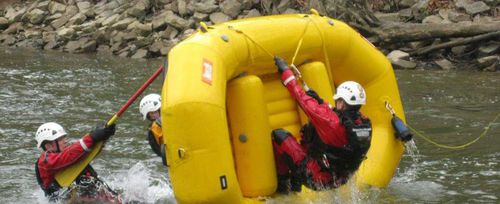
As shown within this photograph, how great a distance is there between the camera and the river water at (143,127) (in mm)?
7633

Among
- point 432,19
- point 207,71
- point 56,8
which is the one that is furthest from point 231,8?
point 207,71

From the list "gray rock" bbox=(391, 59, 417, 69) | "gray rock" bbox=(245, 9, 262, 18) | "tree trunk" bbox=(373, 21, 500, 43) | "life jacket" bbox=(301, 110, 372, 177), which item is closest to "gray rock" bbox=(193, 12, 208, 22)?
"gray rock" bbox=(245, 9, 262, 18)

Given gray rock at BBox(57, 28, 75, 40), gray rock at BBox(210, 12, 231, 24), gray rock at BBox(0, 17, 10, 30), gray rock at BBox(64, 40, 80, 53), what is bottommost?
gray rock at BBox(0, 17, 10, 30)

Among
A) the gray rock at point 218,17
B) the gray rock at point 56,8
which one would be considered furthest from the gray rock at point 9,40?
the gray rock at point 218,17

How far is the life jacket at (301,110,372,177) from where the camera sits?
5934mm

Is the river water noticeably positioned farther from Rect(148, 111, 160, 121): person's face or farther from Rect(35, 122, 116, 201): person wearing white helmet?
Rect(148, 111, 160, 121): person's face

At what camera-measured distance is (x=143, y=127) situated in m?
10.8

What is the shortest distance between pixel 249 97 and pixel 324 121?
2.37 ft

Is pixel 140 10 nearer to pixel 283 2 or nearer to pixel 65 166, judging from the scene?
pixel 283 2

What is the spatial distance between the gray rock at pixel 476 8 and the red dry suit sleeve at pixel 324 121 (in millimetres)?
11368

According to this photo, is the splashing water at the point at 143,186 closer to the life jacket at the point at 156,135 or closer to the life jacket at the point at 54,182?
the life jacket at the point at 54,182

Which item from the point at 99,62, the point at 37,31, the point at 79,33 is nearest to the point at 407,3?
the point at 99,62

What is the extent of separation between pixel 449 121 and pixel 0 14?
60.9 ft

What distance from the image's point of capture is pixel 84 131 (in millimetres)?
10547
